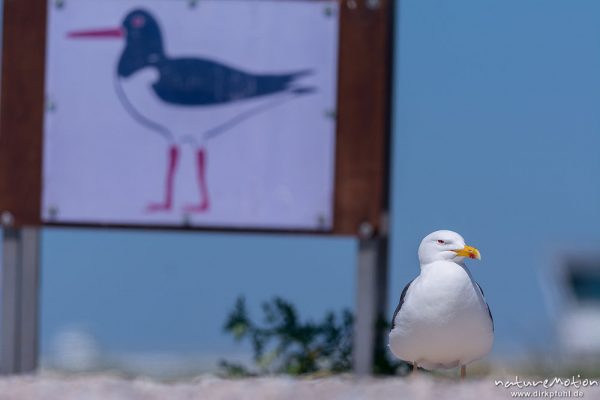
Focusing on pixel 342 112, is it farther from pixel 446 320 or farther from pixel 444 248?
pixel 446 320

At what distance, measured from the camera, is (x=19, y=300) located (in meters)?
7.28

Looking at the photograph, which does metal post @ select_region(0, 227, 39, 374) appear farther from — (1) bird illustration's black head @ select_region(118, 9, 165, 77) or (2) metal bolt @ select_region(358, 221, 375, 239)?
(2) metal bolt @ select_region(358, 221, 375, 239)

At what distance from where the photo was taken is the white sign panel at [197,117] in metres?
7.11

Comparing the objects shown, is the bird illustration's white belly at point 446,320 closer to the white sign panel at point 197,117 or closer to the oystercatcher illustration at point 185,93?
the white sign panel at point 197,117

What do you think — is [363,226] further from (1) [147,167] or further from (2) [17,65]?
(2) [17,65]

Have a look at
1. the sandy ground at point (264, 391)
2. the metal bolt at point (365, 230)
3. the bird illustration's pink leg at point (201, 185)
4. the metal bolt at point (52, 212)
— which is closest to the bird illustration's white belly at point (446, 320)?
the sandy ground at point (264, 391)

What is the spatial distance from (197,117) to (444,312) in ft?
11.7

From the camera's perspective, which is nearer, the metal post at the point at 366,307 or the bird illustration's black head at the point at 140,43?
the metal post at the point at 366,307

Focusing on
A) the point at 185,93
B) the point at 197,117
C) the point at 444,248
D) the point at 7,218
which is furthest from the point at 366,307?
the point at 444,248

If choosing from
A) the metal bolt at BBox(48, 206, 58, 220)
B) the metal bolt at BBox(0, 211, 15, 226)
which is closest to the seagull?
the metal bolt at BBox(48, 206, 58, 220)

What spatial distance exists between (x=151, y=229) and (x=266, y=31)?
1.36 meters

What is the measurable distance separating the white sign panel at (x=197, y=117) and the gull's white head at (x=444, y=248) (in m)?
3.00

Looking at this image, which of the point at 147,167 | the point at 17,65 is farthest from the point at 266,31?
the point at 17,65

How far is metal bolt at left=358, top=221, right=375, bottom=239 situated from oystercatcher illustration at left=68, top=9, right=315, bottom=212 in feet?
2.85
